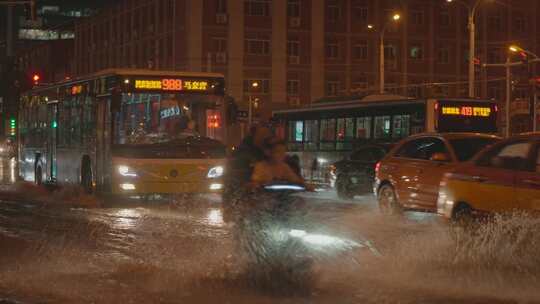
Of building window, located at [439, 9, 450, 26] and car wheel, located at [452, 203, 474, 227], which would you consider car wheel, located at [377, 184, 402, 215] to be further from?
building window, located at [439, 9, 450, 26]

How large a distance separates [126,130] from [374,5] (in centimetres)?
5486

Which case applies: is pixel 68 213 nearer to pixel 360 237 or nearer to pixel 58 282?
pixel 360 237

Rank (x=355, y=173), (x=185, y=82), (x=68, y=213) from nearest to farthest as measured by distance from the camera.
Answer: (x=68, y=213)
(x=185, y=82)
(x=355, y=173)

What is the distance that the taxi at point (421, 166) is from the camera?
51.5 feet

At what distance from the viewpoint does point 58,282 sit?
9.82 meters

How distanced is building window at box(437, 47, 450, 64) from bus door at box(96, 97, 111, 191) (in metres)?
57.0

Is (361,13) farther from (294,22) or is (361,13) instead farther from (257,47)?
(257,47)

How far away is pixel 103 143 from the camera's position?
1991cm

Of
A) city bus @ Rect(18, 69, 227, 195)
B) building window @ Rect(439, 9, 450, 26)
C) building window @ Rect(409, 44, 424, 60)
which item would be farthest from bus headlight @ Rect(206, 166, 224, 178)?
building window @ Rect(439, 9, 450, 26)

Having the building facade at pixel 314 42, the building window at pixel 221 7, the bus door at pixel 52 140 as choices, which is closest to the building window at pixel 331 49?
the building facade at pixel 314 42

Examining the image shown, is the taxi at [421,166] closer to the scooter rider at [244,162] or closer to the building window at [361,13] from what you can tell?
the scooter rider at [244,162]

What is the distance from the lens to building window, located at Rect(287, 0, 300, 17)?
226 ft

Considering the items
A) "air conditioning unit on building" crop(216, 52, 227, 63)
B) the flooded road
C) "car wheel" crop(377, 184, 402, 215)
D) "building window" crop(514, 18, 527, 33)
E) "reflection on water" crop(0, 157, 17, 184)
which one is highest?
"building window" crop(514, 18, 527, 33)

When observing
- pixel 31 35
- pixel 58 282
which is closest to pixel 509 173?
pixel 58 282
